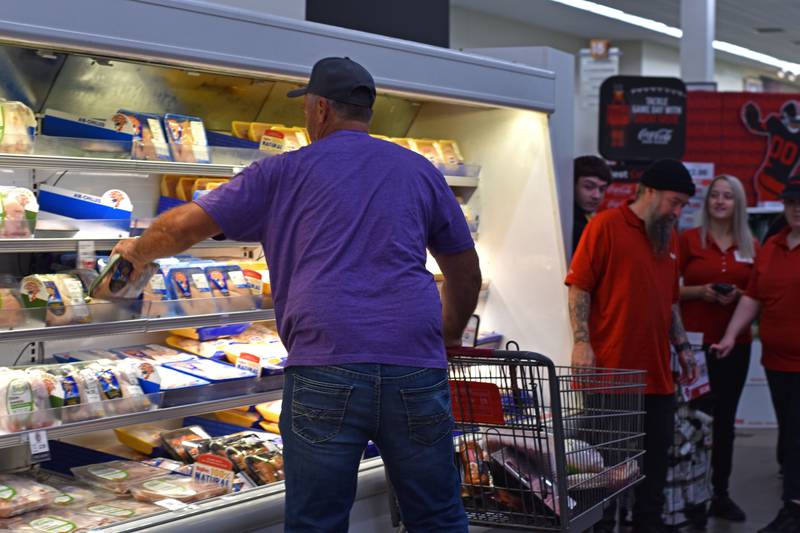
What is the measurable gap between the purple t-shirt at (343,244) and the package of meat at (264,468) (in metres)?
1.15

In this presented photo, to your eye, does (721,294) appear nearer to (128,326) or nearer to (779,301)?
(779,301)

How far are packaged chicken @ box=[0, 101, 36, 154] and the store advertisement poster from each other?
6189 millimetres

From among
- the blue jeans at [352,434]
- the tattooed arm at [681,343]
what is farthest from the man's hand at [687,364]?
the blue jeans at [352,434]

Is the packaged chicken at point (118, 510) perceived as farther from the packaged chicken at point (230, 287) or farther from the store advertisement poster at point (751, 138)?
the store advertisement poster at point (751, 138)

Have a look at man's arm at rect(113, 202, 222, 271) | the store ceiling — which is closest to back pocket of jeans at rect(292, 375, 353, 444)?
man's arm at rect(113, 202, 222, 271)

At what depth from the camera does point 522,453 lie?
3.13 meters

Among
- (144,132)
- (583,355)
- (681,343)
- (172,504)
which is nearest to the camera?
→ (172,504)

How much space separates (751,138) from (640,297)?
4615 millimetres

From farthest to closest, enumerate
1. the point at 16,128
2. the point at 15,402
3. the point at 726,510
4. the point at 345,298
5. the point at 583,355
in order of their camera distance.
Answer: the point at 726,510 < the point at 583,355 < the point at 16,128 < the point at 15,402 < the point at 345,298

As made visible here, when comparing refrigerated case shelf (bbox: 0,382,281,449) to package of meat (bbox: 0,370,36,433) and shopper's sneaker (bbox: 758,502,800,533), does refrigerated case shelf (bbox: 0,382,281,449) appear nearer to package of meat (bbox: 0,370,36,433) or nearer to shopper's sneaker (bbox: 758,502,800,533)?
package of meat (bbox: 0,370,36,433)

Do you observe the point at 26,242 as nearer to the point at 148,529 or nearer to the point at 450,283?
the point at 148,529

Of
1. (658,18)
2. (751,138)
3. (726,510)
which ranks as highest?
(658,18)

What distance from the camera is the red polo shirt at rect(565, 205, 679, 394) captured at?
14.5 feet

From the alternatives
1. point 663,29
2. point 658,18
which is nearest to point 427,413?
point 658,18
